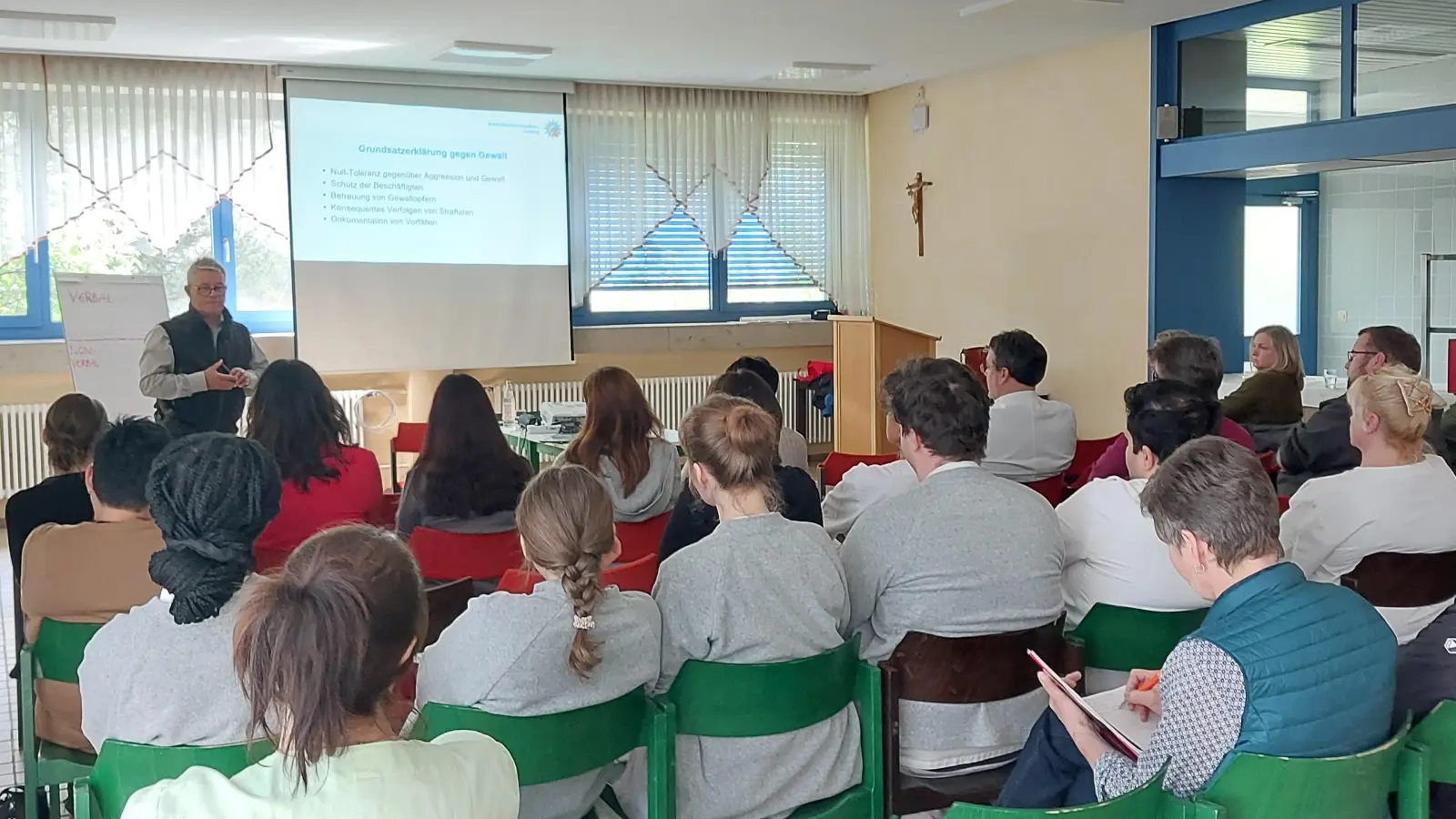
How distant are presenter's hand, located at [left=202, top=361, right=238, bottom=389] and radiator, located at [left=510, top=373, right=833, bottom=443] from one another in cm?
275

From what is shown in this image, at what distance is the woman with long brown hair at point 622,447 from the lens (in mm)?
3750

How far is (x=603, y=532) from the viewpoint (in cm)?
214

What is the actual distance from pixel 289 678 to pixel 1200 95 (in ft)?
21.4

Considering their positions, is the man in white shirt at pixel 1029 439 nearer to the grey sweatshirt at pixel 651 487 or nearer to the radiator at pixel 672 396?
the grey sweatshirt at pixel 651 487

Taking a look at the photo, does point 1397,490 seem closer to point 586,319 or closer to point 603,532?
point 603,532

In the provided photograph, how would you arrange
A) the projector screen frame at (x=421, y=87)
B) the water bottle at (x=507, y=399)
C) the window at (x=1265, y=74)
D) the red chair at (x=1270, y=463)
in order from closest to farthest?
the red chair at (x=1270, y=463)
the window at (x=1265, y=74)
the projector screen frame at (x=421, y=87)
the water bottle at (x=507, y=399)

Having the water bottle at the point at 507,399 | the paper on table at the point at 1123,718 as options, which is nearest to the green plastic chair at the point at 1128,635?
the paper on table at the point at 1123,718

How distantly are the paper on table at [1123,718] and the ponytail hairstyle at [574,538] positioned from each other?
0.80 meters

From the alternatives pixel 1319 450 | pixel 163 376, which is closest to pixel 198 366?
pixel 163 376

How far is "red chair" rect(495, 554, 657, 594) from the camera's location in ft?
8.29

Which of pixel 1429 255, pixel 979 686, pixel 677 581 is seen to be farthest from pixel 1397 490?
pixel 1429 255

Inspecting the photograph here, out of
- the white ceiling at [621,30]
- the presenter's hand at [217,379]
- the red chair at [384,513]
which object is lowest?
the red chair at [384,513]

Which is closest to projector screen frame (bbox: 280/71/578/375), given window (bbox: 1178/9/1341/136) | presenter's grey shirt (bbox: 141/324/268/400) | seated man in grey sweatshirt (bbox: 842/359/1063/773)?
presenter's grey shirt (bbox: 141/324/268/400)

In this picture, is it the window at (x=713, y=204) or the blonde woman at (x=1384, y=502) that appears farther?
A: the window at (x=713, y=204)
